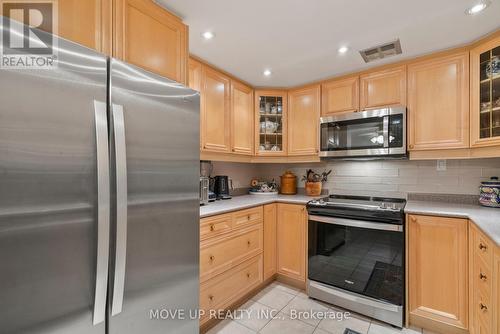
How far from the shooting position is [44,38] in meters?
0.82

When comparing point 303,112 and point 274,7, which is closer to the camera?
point 274,7

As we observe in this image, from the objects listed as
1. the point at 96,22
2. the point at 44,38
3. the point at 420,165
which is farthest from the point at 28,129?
the point at 420,165

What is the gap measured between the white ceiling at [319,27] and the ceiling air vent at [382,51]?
0.05 meters

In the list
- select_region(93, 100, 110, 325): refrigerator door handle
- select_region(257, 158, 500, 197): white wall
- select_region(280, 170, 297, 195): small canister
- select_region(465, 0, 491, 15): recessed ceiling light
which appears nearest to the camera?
select_region(93, 100, 110, 325): refrigerator door handle

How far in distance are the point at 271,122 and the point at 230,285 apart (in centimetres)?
190

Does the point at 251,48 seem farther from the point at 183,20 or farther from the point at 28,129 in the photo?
the point at 28,129

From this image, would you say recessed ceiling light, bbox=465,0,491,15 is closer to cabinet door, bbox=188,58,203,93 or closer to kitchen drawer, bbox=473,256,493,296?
kitchen drawer, bbox=473,256,493,296

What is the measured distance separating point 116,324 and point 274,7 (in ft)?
6.31

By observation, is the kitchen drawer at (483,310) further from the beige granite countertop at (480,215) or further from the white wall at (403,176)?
the white wall at (403,176)

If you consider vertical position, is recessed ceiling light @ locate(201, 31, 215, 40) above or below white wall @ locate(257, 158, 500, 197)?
above

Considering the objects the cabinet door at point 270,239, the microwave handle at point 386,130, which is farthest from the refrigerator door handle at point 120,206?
the microwave handle at point 386,130

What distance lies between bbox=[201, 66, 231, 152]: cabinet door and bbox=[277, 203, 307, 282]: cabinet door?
0.94 m

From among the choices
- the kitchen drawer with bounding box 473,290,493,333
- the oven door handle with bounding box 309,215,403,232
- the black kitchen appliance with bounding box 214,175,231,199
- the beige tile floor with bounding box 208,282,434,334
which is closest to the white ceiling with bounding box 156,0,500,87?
the black kitchen appliance with bounding box 214,175,231,199

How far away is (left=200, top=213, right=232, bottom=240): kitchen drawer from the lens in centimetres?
173
